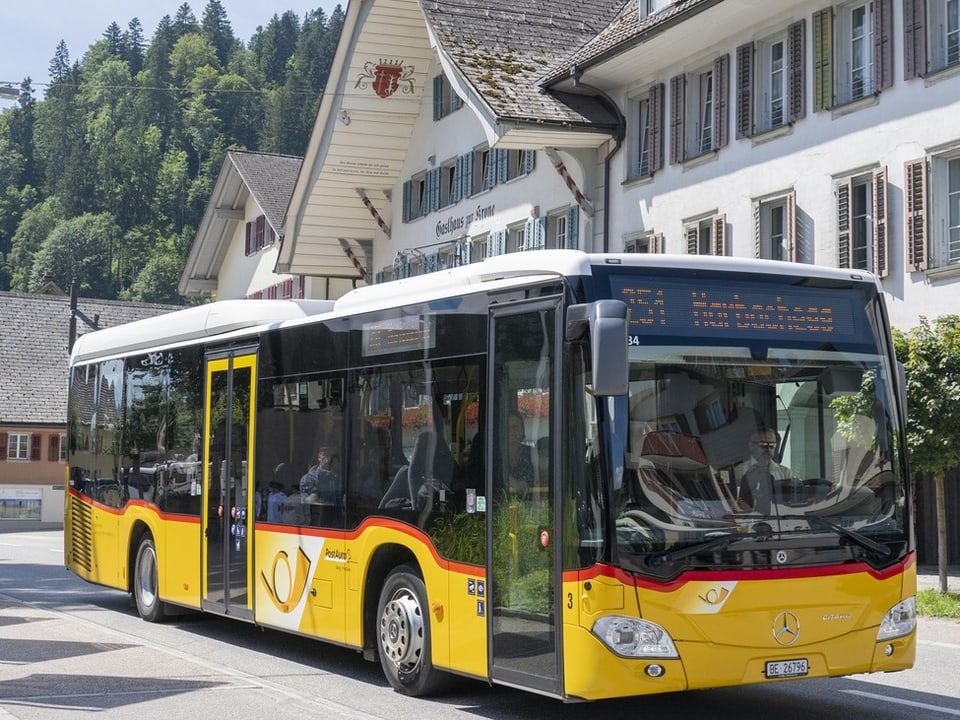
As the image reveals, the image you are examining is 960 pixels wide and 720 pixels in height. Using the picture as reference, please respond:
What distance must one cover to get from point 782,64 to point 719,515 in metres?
17.4

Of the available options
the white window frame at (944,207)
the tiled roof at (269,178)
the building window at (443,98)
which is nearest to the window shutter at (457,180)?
the building window at (443,98)

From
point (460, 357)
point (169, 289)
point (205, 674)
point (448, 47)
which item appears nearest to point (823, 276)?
point (460, 357)

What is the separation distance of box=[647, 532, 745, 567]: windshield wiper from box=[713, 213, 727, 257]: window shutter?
57.6 feet

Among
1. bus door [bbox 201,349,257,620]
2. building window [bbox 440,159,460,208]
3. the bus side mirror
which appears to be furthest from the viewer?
building window [bbox 440,159,460,208]

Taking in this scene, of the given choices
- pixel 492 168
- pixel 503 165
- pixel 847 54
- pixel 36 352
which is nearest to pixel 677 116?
pixel 847 54

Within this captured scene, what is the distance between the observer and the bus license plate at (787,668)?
→ 858 cm

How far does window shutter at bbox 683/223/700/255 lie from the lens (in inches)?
1057

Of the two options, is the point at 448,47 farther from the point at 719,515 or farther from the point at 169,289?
the point at 169,289

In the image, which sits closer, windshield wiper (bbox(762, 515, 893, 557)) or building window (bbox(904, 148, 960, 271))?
windshield wiper (bbox(762, 515, 893, 557))

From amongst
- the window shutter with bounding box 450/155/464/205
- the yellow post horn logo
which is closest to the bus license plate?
the yellow post horn logo

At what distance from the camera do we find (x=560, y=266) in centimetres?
893

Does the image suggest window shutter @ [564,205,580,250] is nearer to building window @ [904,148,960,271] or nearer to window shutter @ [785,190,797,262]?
window shutter @ [785,190,797,262]

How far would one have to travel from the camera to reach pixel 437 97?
36469 mm

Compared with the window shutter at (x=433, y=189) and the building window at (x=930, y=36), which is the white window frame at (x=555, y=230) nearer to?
the window shutter at (x=433, y=189)
